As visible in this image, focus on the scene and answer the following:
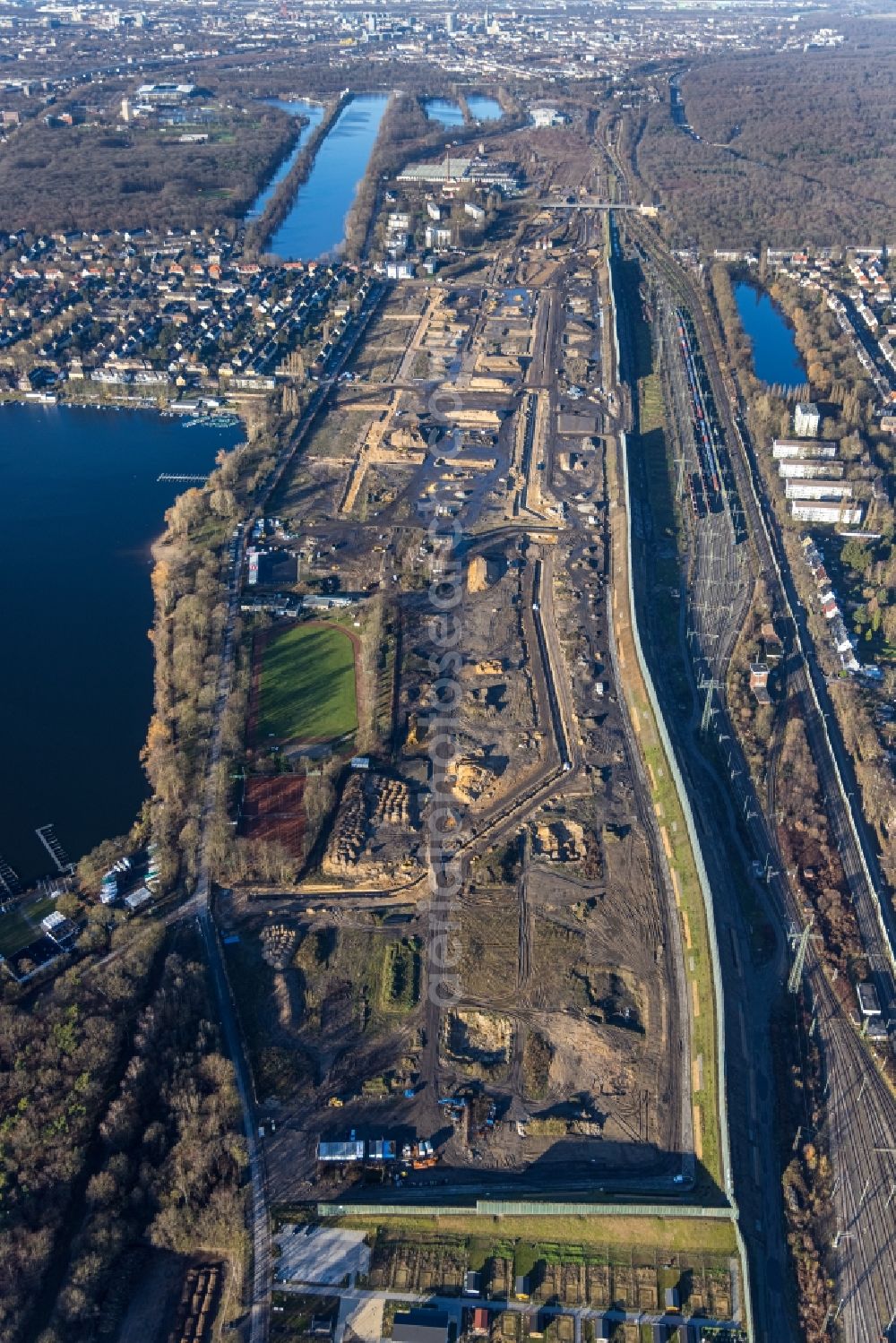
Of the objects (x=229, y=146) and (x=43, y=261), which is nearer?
(x=43, y=261)

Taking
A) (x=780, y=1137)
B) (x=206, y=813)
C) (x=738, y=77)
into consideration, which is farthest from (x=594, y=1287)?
(x=738, y=77)

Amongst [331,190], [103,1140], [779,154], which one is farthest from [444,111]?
[103,1140]

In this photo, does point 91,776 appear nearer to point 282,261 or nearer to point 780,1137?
point 780,1137

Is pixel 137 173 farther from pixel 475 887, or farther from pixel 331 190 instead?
pixel 475 887

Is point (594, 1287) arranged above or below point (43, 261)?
below

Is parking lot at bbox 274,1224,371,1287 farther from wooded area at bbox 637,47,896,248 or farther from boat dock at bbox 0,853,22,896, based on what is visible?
wooded area at bbox 637,47,896,248

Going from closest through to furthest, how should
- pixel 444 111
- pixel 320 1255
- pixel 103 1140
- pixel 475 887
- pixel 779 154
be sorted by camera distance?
pixel 320 1255
pixel 103 1140
pixel 475 887
pixel 779 154
pixel 444 111

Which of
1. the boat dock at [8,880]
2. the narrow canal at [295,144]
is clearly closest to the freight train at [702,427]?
the boat dock at [8,880]

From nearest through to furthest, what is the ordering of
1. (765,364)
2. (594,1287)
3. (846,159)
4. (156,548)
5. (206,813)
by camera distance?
(594,1287) → (206,813) → (156,548) → (765,364) → (846,159)

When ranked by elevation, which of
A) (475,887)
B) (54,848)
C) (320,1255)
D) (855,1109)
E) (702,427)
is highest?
(702,427)
